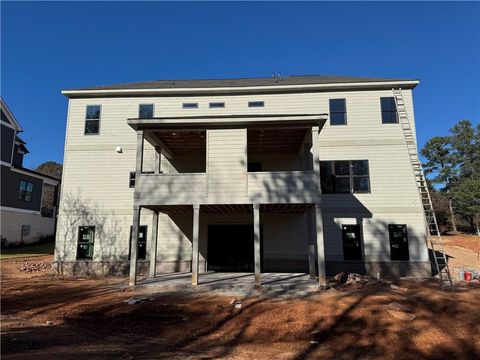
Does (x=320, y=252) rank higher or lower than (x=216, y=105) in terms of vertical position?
lower

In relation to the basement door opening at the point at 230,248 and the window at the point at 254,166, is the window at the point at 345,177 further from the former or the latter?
the basement door opening at the point at 230,248

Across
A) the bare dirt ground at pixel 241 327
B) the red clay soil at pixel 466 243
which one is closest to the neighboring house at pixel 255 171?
the bare dirt ground at pixel 241 327

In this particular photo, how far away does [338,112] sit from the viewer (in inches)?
727

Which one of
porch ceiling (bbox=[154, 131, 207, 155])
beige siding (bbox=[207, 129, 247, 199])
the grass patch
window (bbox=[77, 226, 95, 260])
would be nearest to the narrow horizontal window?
porch ceiling (bbox=[154, 131, 207, 155])

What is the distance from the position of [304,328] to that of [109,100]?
1581 centimetres

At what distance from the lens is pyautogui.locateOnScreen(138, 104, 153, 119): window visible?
19141mm

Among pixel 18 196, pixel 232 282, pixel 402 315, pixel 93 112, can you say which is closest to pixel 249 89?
pixel 93 112

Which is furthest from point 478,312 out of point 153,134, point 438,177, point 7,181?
point 438,177

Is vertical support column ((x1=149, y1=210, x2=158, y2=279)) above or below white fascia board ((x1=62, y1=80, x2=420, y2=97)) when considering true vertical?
below

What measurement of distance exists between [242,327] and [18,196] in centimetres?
2769

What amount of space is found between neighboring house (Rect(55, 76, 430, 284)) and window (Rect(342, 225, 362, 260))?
49 mm

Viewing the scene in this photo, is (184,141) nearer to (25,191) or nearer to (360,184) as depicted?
(360,184)

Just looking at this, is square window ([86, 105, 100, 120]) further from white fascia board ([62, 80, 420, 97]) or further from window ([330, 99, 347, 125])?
window ([330, 99, 347, 125])

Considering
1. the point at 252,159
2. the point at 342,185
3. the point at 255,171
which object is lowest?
the point at 342,185
